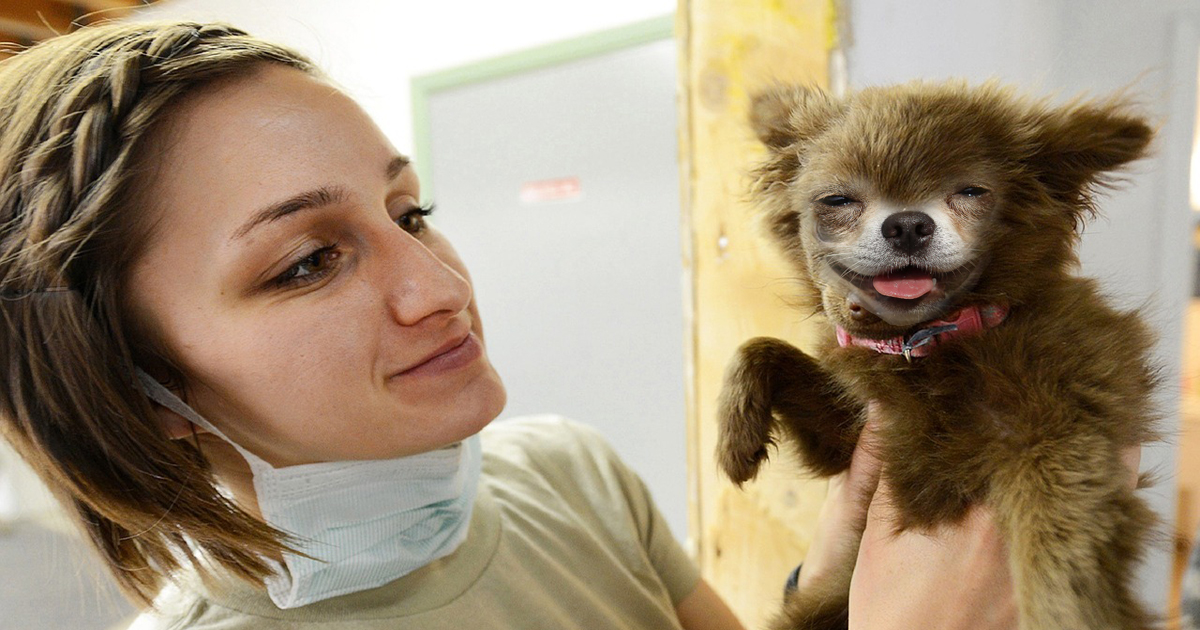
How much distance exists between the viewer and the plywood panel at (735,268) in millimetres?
1319

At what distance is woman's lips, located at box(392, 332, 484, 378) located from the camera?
3.33 ft

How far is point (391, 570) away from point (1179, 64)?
4.68 ft

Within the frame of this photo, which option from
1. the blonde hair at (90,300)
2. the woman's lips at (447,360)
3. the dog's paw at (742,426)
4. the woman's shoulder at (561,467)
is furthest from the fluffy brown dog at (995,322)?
the blonde hair at (90,300)

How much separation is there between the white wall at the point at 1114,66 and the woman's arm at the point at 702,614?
0.69 metres

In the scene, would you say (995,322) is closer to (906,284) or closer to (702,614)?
(906,284)

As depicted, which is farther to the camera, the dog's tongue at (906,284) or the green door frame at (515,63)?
the green door frame at (515,63)

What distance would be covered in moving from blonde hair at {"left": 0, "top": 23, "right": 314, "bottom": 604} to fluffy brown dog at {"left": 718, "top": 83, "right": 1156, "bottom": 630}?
0.83m

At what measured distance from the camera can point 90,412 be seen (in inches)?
34.9

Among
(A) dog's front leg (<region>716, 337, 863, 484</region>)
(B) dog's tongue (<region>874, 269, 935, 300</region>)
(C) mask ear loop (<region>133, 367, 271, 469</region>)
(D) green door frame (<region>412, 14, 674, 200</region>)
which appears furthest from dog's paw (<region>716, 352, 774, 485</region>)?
(D) green door frame (<region>412, 14, 674, 200</region>)

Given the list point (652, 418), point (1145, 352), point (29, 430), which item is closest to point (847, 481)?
point (1145, 352)

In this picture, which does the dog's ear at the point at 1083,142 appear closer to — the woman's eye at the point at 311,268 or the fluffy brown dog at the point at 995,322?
the fluffy brown dog at the point at 995,322

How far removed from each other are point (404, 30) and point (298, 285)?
288 cm

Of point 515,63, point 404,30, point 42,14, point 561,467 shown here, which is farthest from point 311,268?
point 404,30

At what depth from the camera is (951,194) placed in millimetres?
871
